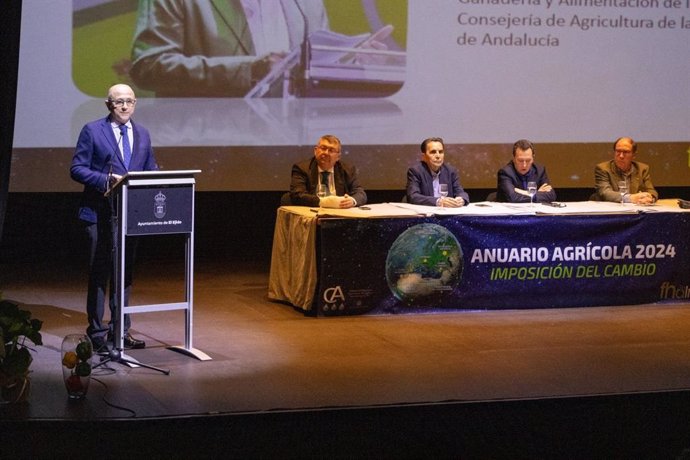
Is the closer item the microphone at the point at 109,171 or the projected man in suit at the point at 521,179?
the microphone at the point at 109,171

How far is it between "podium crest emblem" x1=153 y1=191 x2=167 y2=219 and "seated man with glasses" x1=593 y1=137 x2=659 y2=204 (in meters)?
3.55

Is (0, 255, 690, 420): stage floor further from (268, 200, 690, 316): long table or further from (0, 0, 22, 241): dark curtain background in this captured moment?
(0, 0, 22, 241): dark curtain background

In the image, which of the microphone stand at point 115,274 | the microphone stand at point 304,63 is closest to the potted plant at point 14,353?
the microphone stand at point 115,274

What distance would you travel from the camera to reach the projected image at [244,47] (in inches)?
316

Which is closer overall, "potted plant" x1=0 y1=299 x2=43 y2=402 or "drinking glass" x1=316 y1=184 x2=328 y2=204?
"potted plant" x1=0 y1=299 x2=43 y2=402

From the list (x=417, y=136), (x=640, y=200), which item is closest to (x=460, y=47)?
(x=417, y=136)

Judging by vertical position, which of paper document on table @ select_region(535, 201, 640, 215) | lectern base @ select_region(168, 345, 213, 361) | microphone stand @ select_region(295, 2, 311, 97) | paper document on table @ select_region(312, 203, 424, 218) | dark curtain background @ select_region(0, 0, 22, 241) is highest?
microphone stand @ select_region(295, 2, 311, 97)

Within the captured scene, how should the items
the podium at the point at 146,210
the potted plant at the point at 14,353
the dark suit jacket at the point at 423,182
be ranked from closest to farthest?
the potted plant at the point at 14,353 < the podium at the point at 146,210 < the dark suit jacket at the point at 423,182

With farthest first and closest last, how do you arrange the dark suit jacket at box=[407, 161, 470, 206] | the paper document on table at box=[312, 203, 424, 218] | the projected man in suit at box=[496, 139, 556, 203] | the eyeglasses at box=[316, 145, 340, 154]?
the projected man in suit at box=[496, 139, 556, 203]
the dark suit jacket at box=[407, 161, 470, 206]
the eyeglasses at box=[316, 145, 340, 154]
the paper document on table at box=[312, 203, 424, 218]

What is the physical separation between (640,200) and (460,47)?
1.82 meters

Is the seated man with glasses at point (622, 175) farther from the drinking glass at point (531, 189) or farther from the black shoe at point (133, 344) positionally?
the black shoe at point (133, 344)

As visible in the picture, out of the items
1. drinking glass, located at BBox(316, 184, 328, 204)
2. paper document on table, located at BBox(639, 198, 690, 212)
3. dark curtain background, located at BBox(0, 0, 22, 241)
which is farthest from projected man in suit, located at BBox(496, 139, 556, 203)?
dark curtain background, located at BBox(0, 0, 22, 241)

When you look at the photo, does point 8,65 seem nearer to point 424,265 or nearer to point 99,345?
Answer: point 99,345

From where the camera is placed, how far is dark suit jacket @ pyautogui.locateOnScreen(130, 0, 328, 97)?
26.7 ft
